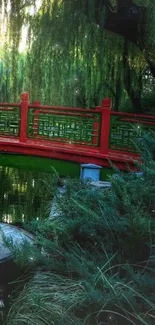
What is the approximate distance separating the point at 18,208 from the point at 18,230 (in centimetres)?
177

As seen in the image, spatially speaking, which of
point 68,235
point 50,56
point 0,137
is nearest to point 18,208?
point 0,137

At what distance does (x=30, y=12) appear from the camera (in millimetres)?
5051

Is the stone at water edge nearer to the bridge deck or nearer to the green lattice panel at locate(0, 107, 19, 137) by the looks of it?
the bridge deck

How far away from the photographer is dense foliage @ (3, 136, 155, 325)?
5.34 feet

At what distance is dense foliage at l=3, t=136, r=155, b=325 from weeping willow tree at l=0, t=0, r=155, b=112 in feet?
8.50

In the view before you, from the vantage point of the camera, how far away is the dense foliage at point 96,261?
1.63 metres

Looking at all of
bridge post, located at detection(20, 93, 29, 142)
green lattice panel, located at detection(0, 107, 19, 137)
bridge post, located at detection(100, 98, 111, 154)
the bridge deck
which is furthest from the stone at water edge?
green lattice panel, located at detection(0, 107, 19, 137)

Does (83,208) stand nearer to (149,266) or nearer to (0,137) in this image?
Result: (149,266)

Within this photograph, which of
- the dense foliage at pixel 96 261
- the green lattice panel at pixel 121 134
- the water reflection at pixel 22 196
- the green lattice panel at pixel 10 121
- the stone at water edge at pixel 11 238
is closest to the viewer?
the dense foliage at pixel 96 261


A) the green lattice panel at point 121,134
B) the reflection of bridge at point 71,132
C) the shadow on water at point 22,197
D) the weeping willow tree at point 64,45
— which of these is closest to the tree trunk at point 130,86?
the weeping willow tree at point 64,45

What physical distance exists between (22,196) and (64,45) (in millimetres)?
2324

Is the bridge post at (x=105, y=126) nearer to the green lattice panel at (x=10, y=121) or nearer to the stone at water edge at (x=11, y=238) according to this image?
the green lattice panel at (x=10, y=121)

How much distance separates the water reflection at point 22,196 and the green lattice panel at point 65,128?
22.0 inches

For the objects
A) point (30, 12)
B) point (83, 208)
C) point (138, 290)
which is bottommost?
point (138, 290)
